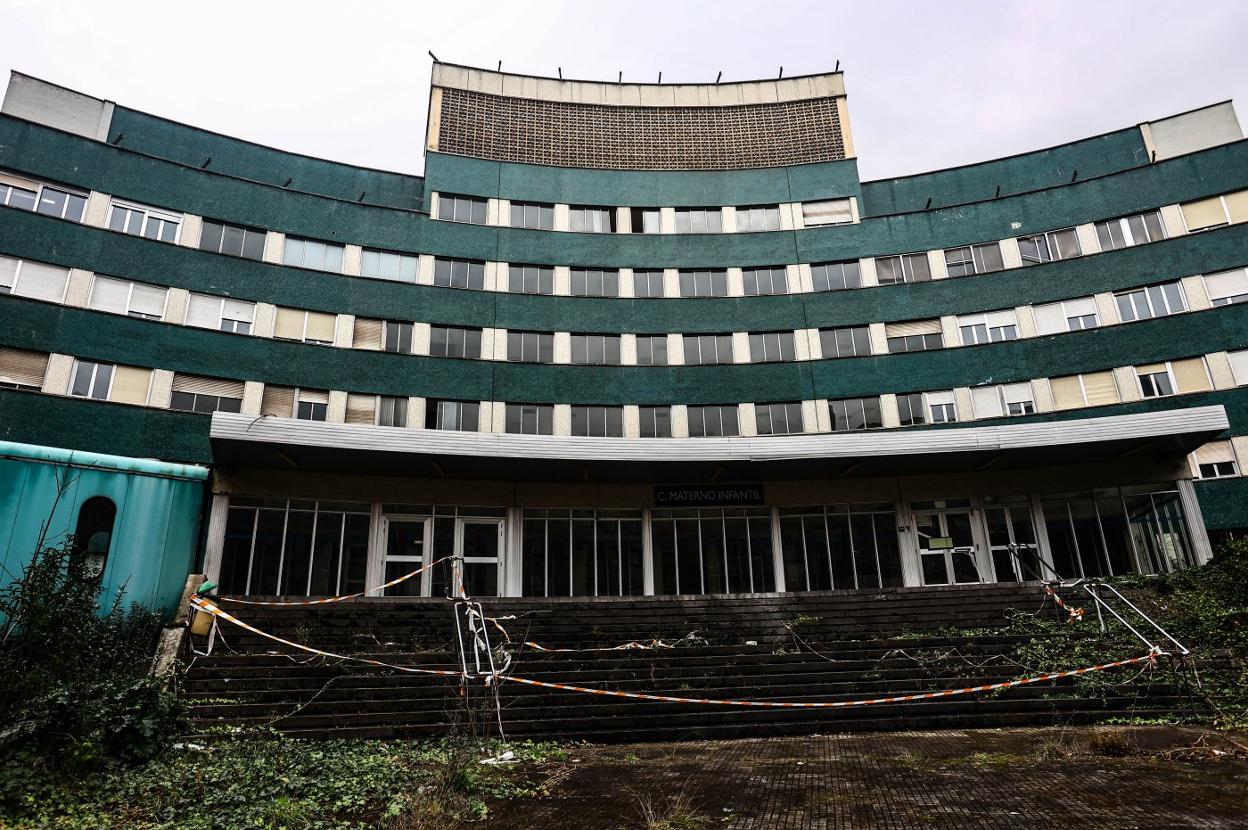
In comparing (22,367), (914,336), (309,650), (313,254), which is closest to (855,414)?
(914,336)

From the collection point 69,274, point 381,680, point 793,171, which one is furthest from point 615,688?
point 793,171

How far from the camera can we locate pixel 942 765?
9297 mm

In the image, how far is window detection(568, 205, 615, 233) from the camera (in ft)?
97.2

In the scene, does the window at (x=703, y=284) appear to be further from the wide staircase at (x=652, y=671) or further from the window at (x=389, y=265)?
the wide staircase at (x=652, y=671)

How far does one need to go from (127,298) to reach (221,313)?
264 cm

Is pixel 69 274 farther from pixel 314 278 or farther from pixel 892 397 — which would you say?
pixel 892 397

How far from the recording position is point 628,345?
2772 cm

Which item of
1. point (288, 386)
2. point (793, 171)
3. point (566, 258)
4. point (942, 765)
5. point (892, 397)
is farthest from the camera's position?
point (793, 171)

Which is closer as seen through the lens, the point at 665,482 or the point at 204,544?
the point at 204,544

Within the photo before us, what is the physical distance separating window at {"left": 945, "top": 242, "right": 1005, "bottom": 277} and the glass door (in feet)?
65.2

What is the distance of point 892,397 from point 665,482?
9.37 metres

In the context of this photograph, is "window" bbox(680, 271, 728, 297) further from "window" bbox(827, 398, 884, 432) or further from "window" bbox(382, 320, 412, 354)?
"window" bbox(382, 320, 412, 354)

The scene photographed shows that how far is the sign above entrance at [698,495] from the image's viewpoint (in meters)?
24.7

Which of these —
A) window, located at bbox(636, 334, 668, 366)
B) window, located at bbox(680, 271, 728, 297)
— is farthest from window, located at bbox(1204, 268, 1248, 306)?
window, located at bbox(636, 334, 668, 366)
